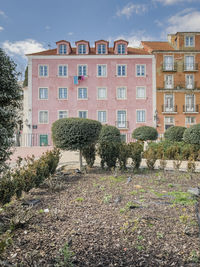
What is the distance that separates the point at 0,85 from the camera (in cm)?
289

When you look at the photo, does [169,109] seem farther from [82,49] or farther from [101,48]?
[82,49]

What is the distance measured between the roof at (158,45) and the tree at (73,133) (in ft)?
74.5

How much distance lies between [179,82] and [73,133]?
74.6 feet

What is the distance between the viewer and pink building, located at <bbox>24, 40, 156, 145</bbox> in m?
24.9

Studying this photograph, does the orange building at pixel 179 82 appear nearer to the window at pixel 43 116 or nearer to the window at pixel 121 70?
the window at pixel 121 70

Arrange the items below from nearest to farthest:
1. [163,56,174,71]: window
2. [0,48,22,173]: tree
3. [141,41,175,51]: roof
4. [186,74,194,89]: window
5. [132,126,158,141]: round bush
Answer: [0,48,22,173]: tree < [132,126,158,141]: round bush < [163,56,174,71]: window < [186,74,194,89]: window < [141,41,175,51]: roof

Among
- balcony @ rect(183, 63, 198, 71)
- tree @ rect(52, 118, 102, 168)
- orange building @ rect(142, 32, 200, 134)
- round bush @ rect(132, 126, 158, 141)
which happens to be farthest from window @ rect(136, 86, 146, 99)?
tree @ rect(52, 118, 102, 168)

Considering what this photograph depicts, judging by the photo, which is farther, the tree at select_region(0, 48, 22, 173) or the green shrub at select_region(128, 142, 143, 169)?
the green shrub at select_region(128, 142, 143, 169)

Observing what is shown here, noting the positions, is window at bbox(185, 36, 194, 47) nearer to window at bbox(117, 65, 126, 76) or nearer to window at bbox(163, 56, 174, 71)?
window at bbox(163, 56, 174, 71)

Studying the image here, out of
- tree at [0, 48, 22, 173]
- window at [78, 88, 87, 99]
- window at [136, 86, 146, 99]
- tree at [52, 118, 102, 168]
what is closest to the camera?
tree at [0, 48, 22, 173]

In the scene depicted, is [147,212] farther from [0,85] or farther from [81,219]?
[0,85]

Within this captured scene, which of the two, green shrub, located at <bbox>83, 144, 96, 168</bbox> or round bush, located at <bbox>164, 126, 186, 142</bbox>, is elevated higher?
round bush, located at <bbox>164, 126, 186, 142</bbox>

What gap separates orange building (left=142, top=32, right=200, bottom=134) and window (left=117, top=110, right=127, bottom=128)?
3.88m

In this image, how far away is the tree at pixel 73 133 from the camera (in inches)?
258
